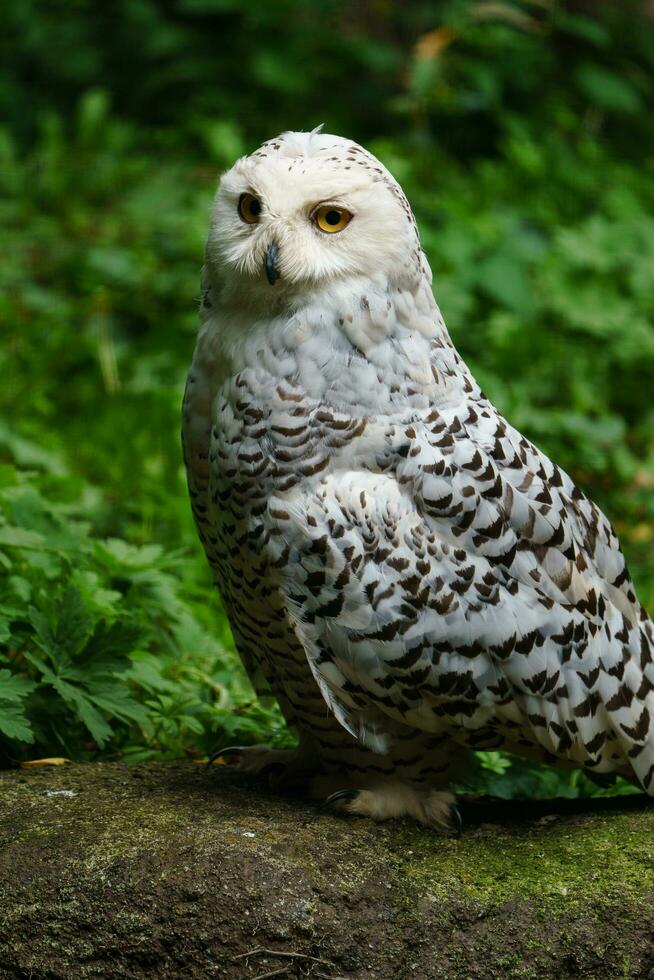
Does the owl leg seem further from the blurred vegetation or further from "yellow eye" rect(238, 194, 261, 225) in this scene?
"yellow eye" rect(238, 194, 261, 225)

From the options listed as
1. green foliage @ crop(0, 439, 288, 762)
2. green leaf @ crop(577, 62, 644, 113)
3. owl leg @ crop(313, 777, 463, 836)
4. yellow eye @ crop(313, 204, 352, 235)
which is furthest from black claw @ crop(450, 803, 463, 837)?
green leaf @ crop(577, 62, 644, 113)

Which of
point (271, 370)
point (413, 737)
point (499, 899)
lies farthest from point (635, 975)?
point (271, 370)

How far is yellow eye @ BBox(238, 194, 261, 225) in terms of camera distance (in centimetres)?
324

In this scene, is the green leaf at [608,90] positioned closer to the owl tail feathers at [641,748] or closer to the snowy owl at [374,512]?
the snowy owl at [374,512]

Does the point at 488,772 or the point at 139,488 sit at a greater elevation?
the point at 139,488

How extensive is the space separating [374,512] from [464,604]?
0.35 meters

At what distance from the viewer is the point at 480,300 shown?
7.32m

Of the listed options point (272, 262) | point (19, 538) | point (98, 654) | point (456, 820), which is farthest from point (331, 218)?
point (456, 820)

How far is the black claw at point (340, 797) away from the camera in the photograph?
351 centimetres

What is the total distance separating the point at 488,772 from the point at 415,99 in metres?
5.97

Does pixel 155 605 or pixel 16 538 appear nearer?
pixel 16 538

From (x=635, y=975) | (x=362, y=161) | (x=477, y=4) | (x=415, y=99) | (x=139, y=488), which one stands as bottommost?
(x=635, y=975)

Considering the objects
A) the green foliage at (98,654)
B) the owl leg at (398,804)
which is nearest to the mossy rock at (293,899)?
the owl leg at (398,804)

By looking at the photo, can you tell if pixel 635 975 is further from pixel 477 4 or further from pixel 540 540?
pixel 477 4
